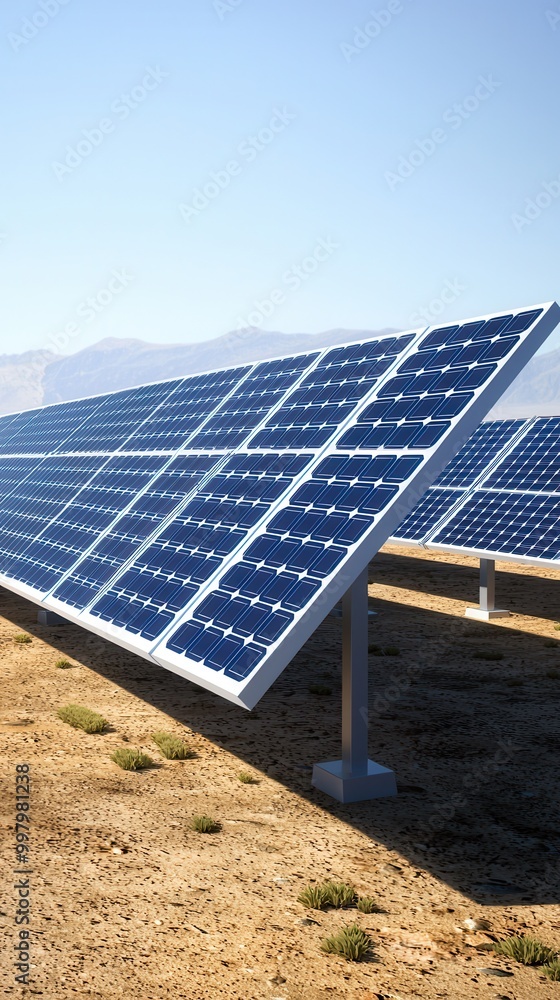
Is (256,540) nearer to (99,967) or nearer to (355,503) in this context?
(355,503)

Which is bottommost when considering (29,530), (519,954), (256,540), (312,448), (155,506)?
(29,530)

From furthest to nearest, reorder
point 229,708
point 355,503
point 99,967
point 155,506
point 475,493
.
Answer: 1. point 475,493
2. point 229,708
3. point 155,506
4. point 355,503
5. point 99,967

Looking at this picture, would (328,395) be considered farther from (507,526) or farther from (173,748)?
(507,526)

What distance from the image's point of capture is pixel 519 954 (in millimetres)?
7719

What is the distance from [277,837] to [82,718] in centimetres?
516

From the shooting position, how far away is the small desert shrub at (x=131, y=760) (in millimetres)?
12305

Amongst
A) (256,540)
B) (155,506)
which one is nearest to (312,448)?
(256,540)

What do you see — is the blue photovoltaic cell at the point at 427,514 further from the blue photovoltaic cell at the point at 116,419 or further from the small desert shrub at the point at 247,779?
the small desert shrub at the point at 247,779

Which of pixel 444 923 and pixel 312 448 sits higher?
pixel 312 448

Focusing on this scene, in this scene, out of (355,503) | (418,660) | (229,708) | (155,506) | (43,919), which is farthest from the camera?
(418,660)

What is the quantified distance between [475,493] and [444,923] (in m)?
18.8

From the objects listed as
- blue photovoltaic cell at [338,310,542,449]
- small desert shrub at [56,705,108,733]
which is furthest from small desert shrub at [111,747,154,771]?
blue photovoltaic cell at [338,310,542,449]

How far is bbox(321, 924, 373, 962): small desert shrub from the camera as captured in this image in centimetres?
760

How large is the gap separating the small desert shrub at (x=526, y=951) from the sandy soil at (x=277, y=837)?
0.11 meters
